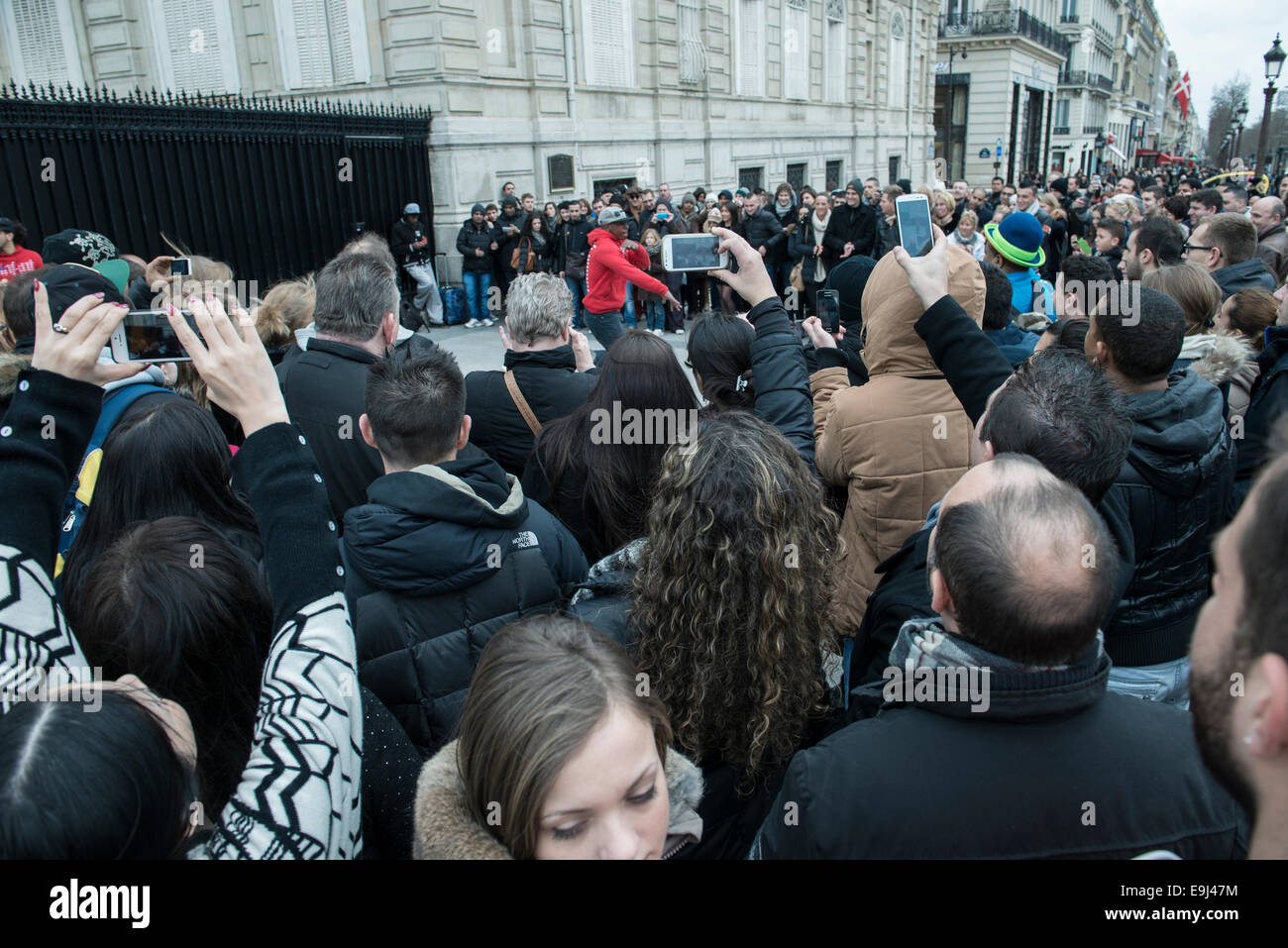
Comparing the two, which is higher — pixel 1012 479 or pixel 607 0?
pixel 607 0

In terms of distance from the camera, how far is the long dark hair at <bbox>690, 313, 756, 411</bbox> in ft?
10.1

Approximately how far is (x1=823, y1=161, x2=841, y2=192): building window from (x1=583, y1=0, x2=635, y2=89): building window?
1105cm

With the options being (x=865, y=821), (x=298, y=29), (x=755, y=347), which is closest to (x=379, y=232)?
(x=298, y=29)

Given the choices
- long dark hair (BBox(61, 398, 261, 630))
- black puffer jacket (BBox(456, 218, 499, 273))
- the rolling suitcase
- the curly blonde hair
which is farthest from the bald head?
the rolling suitcase

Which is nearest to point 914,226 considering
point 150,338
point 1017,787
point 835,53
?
point 1017,787

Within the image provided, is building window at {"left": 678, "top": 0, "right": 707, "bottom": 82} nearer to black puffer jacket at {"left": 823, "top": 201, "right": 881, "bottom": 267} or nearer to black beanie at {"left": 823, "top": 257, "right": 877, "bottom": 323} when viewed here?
black puffer jacket at {"left": 823, "top": 201, "right": 881, "bottom": 267}

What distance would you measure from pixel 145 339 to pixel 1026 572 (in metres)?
2.01

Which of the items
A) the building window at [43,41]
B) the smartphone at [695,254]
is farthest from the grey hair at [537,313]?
the building window at [43,41]

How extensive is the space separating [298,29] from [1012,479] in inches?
598

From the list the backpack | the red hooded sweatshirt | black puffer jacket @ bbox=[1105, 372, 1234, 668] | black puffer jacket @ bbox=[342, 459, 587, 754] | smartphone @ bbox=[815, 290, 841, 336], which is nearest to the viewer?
black puffer jacket @ bbox=[342, 459, 587, 754]

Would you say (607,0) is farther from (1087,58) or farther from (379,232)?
(1087,58)

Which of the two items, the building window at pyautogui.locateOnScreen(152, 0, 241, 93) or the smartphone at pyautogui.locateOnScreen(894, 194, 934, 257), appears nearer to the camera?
Result: the smartphone at pyautogui.locateOnScreen(894, 194, 934, 257)

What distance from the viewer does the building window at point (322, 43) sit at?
40.8 ft

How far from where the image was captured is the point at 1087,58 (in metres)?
57.0
